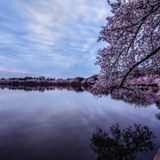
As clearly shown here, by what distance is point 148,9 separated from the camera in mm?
16656

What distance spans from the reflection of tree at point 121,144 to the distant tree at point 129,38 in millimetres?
4898

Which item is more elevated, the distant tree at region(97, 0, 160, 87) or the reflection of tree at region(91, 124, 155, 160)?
the distant tree at region(97, 0, 160, 87)

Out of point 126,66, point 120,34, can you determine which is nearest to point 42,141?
point 126,66

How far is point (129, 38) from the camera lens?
58.3 ft

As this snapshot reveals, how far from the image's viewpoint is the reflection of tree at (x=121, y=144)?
20598mm

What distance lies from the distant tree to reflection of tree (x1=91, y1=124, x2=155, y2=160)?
4.90 metres

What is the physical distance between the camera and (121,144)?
75.9ft

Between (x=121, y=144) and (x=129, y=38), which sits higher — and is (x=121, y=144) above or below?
below

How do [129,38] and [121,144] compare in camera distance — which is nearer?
[129,38]

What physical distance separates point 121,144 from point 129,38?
9.04 m

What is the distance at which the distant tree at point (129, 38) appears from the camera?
55.1 feet

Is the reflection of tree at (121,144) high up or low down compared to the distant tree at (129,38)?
down

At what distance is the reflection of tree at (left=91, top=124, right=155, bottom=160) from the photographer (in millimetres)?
20598

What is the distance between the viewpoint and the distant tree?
1678 centimetres
